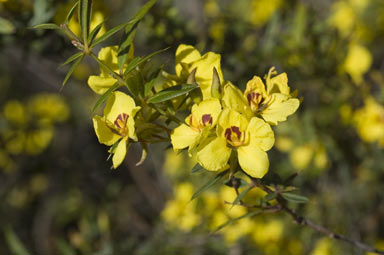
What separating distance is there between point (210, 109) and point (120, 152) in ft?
0.72

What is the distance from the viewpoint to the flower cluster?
845 millimetres

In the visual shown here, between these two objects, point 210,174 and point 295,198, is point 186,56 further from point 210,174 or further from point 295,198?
point 210,174

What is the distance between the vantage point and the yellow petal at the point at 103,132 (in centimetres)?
89

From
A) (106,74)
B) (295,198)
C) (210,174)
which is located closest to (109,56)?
(106,74)

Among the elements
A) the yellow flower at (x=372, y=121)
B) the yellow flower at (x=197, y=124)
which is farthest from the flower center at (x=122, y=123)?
the yellow flower at (x=372, y=121)

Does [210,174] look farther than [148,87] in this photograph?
Yes

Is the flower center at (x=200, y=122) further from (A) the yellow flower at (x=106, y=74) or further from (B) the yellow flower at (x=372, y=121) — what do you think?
(B) the yellow flower at (x=372, y=121)

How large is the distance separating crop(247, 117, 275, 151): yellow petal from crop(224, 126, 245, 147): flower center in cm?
2

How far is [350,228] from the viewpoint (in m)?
2.15

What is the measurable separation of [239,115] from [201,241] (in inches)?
47.7

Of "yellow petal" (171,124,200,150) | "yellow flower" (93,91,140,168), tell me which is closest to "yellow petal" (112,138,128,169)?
"yellow flower" (93,91,140,168)

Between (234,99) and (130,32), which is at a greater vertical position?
(130,32)

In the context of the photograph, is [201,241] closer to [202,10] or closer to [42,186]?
[202,10]

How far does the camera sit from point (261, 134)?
0.86 m
